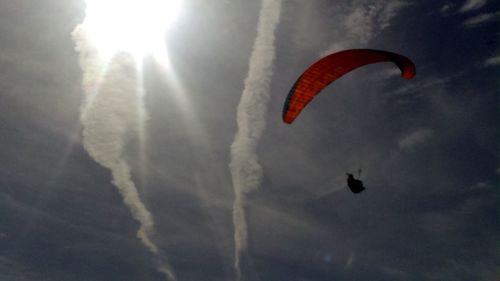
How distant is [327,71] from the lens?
34.8 meters

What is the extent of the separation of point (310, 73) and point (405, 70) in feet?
19.4

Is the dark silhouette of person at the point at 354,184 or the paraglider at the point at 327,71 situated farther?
the dark silhouette of person at the point at 354,184

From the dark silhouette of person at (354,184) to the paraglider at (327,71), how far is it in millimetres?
5900

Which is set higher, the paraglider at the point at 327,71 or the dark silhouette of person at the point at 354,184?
the paraglider at the point at 327,71

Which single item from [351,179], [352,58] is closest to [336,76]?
[352,58]

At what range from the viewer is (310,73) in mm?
34656

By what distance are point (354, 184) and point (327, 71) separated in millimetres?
7832

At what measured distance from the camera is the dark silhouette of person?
3591 centimetres

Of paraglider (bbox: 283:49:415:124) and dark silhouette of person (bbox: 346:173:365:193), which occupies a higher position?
paraglider (bbox: 283:49:415:124)

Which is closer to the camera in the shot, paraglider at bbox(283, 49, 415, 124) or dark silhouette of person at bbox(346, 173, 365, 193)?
paraglider at bbox(283, 49, 415, 124)

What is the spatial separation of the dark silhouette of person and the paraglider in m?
5.90

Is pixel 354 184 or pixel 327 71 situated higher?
pixel 327 71

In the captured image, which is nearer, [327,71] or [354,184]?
[327,71]

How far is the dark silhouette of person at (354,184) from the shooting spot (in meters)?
35.9
